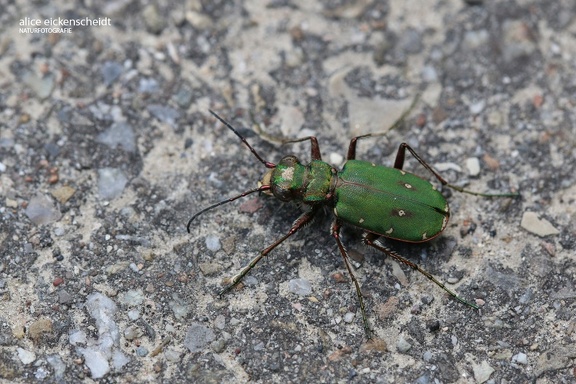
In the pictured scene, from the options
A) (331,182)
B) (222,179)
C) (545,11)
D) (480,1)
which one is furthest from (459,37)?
(222,179)

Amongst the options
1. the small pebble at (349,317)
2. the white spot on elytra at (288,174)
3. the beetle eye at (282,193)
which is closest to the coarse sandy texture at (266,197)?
the small pebble at (349,317)

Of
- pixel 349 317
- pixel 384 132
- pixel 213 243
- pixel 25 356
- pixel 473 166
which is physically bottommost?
pixel 349 317

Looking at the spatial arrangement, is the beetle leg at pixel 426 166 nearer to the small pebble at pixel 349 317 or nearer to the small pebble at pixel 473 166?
the small pebble at pixel 473 166

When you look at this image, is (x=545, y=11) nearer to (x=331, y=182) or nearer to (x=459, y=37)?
(x=459, y=37)

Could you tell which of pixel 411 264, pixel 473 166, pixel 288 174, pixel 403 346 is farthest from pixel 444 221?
pixel 288 174

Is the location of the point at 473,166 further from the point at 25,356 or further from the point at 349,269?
the point at 25,356

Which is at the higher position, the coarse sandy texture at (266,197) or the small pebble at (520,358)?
the coarse sandy texture at (266,197)

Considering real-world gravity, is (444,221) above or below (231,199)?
below
